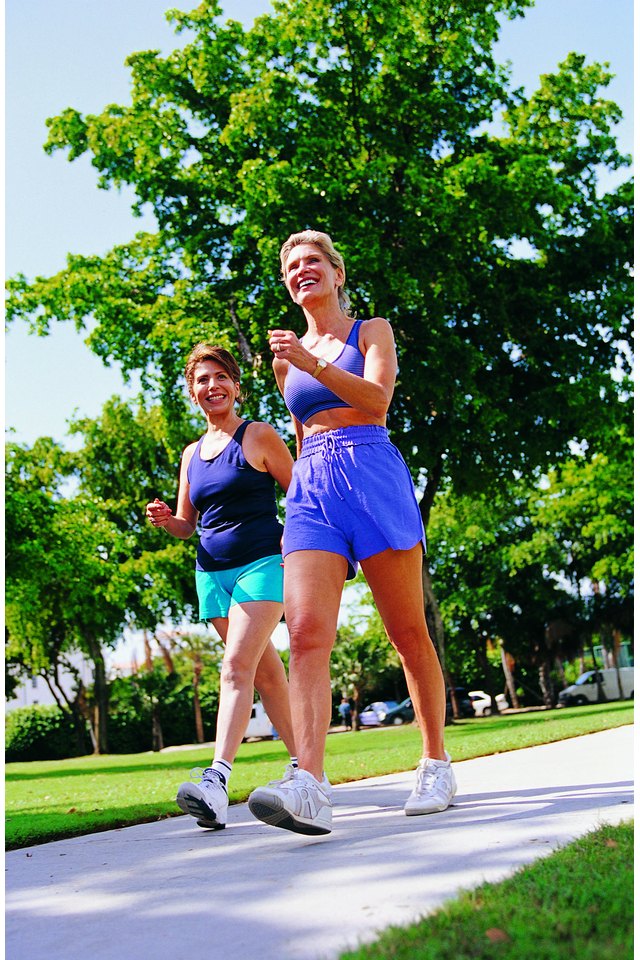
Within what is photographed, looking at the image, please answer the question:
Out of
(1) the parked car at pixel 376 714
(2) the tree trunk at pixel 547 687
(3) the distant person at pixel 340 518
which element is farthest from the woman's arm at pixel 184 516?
(1) the parked car at pixel 376 714

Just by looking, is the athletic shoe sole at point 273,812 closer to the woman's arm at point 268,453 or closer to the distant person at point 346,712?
the woman's arm at point 268,453

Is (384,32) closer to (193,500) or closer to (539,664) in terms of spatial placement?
(193,500)

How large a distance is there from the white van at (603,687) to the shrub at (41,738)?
22.3 metres

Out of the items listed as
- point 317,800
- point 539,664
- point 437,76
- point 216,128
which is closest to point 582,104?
point 437,76

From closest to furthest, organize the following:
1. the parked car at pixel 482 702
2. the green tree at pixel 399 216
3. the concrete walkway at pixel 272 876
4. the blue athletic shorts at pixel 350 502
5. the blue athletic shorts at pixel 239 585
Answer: the concrete walkway at pixel 272 876 → the blue athletic shorts at pixel 350 502 → the blue athletic shorts at pixel 239 585 → the green tree at pixel 399 216 → the parked car at pixel 482 702

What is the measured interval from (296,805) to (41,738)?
38878mm

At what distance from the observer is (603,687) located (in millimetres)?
43688

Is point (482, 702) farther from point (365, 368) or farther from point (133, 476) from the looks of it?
point (365, 368)

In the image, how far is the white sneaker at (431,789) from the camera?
4.04 metres

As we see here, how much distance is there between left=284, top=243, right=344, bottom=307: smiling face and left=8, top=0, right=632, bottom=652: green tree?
1263 centimetres

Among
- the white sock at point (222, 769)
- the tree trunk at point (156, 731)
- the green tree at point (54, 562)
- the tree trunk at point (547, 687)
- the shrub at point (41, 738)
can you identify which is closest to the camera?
the white sock at point (222, 769)

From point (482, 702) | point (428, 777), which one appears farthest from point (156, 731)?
point (428, 777)

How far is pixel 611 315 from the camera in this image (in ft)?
64.1

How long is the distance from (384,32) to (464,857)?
18.8m
